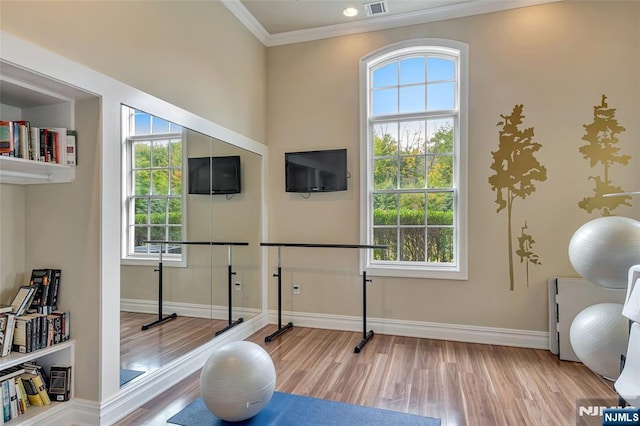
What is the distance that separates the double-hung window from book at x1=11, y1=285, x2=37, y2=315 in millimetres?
→ 2973

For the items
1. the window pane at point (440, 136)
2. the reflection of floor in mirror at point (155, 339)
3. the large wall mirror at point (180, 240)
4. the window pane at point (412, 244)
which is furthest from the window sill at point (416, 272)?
the reflection of floor in mirror at point (155, 339)

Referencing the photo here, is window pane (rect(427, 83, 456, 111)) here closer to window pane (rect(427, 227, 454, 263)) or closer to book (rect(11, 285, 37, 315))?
window pane (rect(427, 227, 454, 263))

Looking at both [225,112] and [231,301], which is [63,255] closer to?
[231,301]

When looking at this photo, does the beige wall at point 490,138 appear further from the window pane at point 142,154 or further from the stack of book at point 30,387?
the stack of book at point 30,387

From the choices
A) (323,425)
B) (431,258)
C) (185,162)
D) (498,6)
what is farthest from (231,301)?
(498,6)

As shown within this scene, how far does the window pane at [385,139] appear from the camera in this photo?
4133 mm

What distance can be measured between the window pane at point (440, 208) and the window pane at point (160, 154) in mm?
2700

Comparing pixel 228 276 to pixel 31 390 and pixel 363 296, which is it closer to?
pixel 363 296

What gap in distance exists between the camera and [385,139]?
4.16 meters

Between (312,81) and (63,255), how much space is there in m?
3.15

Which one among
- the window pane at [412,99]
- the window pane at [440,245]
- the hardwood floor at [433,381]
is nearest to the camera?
the hardwood floor at [433,381]

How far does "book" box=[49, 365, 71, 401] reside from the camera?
2230 millimetres

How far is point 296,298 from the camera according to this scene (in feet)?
14.3

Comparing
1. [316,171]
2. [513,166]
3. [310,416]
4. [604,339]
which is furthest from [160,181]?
[604,339]
